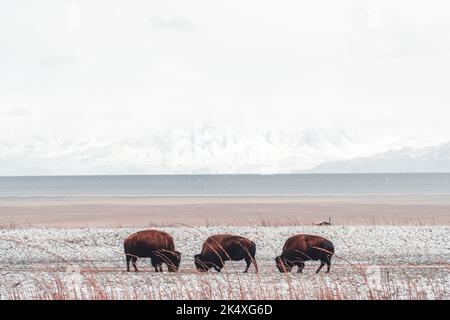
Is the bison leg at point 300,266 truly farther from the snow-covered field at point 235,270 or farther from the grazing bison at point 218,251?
the grazing bison at point 218,251

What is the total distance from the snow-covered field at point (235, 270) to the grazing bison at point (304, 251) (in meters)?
0.32

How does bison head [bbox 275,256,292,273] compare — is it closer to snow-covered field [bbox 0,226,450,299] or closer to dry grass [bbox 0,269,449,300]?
snow-covered field [bbox 0,226,450,299]

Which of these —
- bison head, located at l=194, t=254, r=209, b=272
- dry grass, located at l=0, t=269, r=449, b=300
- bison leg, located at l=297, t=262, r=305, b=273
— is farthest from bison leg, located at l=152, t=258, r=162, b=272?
bison leg, located at l=297, t=262, r=305, b=273

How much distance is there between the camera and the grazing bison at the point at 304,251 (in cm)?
1958

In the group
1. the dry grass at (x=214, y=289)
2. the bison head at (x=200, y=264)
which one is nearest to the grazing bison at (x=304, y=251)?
the dry grass at (x=214, y=289)

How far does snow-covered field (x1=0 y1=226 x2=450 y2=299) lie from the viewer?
15193 mm

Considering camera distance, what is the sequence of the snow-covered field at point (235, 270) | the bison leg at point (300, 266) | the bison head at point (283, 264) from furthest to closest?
1. the bison head at point (283, 264)
2. the bison leg at point (300, 266)
3. the snow-covered field at point (235, 270)

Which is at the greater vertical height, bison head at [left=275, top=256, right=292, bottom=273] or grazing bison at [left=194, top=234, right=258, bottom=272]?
grazing bison at [left=194, top=234, right=258, bottom=272]

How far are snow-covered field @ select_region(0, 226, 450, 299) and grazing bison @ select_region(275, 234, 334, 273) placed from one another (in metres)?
0.32

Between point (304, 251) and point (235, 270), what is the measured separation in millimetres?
4777

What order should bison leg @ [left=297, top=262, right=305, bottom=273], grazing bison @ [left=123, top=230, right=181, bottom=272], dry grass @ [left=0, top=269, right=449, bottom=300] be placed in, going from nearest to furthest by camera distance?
dry grass @ [left=0, top=269, right=449, bottom=300]
bison leg @ [left=297, top=262, right=305, bottom=273]
grazing bison @ [left=123, top=230, right=181, bottom=272]
